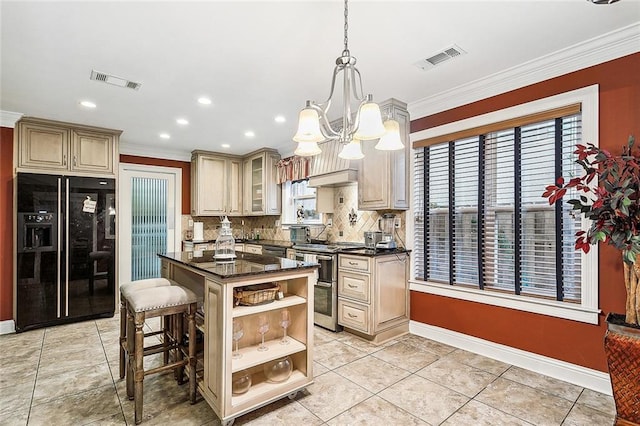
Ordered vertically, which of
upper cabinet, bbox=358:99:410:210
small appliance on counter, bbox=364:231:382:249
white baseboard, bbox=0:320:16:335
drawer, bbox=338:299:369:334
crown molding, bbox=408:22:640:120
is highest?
crown molding, bbox=408:22:640:120

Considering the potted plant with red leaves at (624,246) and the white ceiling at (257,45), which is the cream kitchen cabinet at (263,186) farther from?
the potted plant with red leaves at (624,246)

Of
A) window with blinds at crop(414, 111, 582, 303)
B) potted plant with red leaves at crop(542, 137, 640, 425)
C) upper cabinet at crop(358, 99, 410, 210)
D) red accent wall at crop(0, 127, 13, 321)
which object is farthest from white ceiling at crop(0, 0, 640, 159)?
potted plant with red leaves at crop(542, 137, 640, 425)

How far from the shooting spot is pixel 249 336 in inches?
91.7

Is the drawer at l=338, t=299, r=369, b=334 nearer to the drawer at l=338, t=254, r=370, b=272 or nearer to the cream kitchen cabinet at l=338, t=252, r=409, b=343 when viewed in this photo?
the cream kitchen cabinet at l=338, t=252, r=409, b=343

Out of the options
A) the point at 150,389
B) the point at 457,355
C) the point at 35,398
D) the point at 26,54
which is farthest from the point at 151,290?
the point at 457,355

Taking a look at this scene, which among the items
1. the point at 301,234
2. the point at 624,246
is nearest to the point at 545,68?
the point at 624,246

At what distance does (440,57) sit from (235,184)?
451cm

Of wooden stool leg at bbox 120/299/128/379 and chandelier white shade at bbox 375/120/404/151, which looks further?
Result: wooden stool leg at bbox 120/299/128/379

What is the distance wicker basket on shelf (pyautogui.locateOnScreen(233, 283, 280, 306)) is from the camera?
6.93 ft

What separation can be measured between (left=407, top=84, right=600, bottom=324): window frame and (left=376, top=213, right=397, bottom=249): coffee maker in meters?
0.67

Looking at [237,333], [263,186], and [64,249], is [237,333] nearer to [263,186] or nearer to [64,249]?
[64,249]

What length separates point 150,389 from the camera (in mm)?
2480

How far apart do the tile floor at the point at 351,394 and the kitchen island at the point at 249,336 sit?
0.16m

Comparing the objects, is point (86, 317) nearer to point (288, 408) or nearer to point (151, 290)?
point (151, 290)
